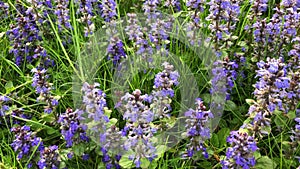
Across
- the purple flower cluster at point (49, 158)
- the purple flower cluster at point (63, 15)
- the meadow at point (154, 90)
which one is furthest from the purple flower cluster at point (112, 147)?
the purple flower cluster at point (63, 15)

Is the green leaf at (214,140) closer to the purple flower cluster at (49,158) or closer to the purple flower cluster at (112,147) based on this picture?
the purple flower cluster at (112,147)

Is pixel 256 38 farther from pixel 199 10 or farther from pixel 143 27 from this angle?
pixel 143 27

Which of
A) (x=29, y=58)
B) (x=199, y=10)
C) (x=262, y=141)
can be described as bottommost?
(x=262, y=141)

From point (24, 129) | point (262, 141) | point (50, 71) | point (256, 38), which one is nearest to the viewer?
point (24, 129)

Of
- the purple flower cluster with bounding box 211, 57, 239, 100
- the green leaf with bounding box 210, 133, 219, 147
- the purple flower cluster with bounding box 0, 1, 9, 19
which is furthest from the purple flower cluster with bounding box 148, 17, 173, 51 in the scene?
the purple flower cluster with bounding box 0, 1, 9, 19

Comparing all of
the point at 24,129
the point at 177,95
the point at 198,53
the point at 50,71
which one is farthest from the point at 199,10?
the point at 24,129

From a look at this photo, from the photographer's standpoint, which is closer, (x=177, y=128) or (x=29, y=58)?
(x=177, y=128)

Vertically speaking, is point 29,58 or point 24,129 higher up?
point 29,58
